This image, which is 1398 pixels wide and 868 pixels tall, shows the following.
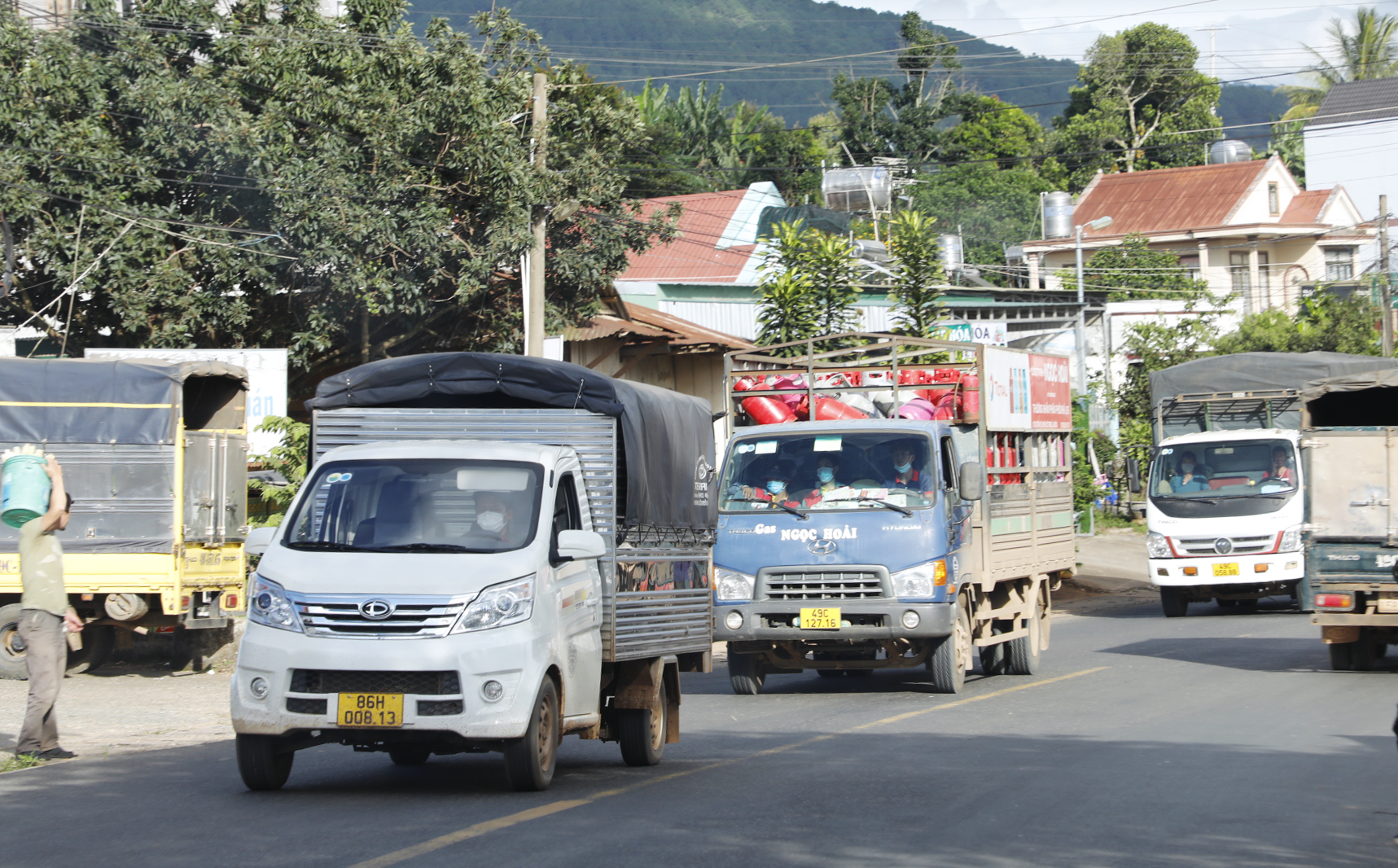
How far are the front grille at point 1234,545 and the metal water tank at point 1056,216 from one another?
34.4m

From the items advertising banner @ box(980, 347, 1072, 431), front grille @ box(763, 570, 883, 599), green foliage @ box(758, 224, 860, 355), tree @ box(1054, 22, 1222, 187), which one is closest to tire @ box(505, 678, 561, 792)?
front grille @ box(763, 570, 883, 599)

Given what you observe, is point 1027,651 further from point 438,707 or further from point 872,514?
point 438,707

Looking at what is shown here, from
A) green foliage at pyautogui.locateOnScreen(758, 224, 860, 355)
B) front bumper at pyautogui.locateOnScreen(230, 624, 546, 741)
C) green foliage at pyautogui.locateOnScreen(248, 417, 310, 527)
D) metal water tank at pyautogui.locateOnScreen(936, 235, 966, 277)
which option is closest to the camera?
front bumper at pyautogui.locateOnScreen(230, 624, 546, 741)

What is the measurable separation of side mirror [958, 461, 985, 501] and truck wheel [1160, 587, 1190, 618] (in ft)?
35.7

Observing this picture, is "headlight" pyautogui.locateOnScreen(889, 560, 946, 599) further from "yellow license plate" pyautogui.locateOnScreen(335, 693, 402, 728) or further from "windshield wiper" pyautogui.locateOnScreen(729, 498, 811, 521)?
"yellow license plate" pyautogui.locateOnScreen(335, 693, 402, 728)

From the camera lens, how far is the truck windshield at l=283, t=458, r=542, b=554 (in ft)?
27.2

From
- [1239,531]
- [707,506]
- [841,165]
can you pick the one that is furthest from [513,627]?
[841,165]

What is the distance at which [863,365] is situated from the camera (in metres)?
15.5

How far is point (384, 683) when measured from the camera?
7688 millimetres

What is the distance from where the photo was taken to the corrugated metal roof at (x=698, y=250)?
41.0 meters

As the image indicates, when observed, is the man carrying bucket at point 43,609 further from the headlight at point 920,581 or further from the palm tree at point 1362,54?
the palm tree at point 1362,54

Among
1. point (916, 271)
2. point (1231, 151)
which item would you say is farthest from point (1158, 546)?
point (1231, 151)

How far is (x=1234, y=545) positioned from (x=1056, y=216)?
1377 inches

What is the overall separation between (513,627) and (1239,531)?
54.7 ft
